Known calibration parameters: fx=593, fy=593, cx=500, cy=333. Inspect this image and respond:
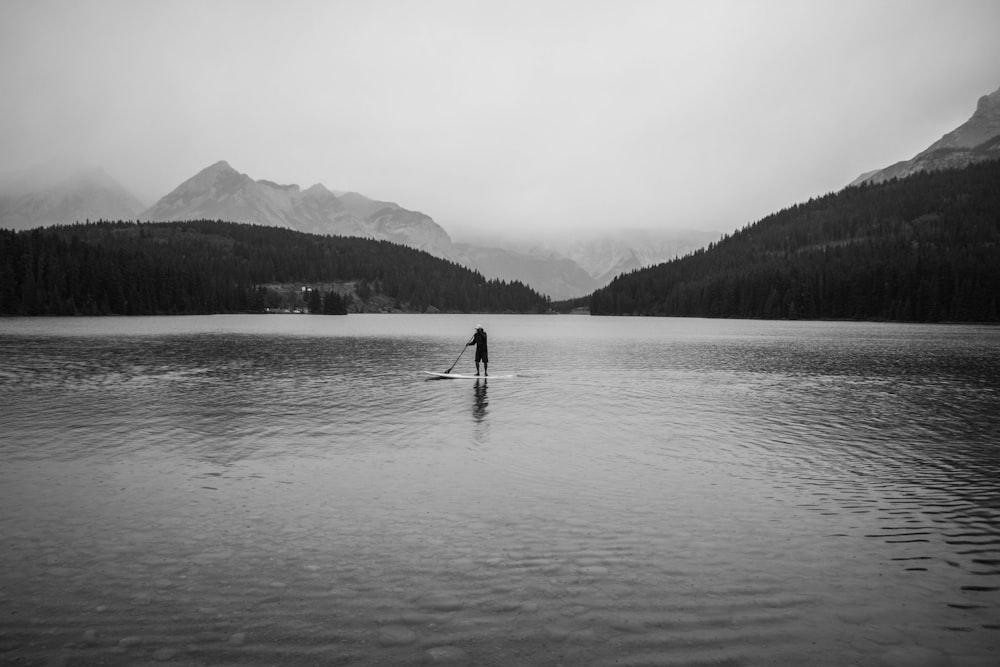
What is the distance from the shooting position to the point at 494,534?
531 inches

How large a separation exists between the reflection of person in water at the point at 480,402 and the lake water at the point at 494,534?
36cm

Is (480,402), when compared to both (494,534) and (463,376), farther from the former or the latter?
(494,534)

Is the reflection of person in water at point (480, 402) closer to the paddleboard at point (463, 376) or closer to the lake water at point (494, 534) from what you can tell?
the lake water at point (494, 534)

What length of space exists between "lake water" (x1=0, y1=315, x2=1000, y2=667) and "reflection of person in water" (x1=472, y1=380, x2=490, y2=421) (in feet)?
1.19

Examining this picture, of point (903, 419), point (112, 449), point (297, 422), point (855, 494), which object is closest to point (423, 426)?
point (297, 422)

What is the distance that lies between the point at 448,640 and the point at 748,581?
5906mm

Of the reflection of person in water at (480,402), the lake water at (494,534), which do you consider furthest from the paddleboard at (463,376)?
the lake water at (494,534)

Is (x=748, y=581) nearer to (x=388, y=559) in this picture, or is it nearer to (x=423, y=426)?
(x=388, y=559)

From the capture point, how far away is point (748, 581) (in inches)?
439

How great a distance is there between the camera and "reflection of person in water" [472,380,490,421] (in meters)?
30.2

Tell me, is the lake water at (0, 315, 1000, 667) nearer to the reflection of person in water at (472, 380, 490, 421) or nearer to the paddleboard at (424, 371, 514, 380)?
the reflection of person in water at (472, 380, 490, 421)

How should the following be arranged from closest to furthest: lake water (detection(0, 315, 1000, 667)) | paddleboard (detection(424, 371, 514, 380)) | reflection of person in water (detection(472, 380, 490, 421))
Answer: lake water (detection(0, 315, 1000, 667)) → reflection of person in water (detection(472, 380, 490, 421)) → paddleboard (detection(424, 371, 514, 380))

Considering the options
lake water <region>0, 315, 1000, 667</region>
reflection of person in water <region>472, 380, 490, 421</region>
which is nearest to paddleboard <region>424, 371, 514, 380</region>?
reflection of person in water <region>472, 380, 490, 421</region>

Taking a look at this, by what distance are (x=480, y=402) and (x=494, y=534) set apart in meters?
20.9
